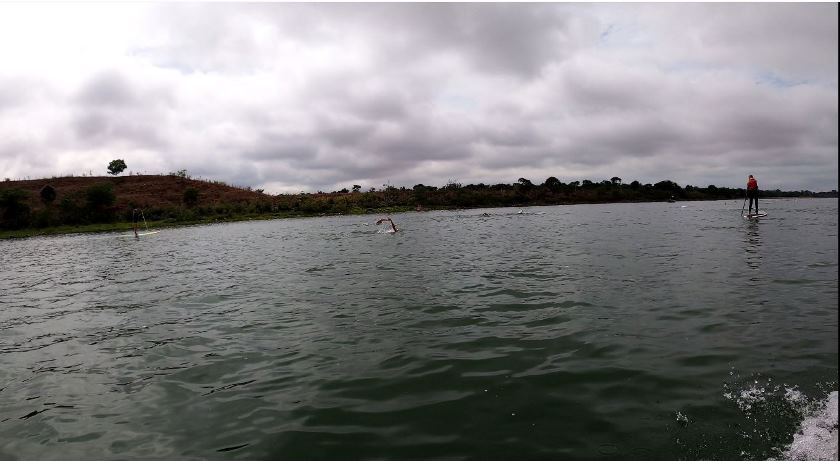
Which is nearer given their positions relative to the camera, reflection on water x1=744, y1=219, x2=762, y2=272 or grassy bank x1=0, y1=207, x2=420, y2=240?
reflection on water x1=744, y1=219, x2=762, y2=272

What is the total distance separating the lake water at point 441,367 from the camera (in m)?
6.75

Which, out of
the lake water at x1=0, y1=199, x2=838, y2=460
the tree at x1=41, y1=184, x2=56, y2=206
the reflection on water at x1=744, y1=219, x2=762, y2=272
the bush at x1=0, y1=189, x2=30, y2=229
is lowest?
the lake water at x1=0, y1=199, x2=838, y2=460

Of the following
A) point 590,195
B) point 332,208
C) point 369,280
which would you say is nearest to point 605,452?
point 369,280

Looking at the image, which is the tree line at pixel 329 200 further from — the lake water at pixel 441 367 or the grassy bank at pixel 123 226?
the lake water at pixel 441 367

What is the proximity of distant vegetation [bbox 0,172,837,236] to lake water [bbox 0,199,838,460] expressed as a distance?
3506 inches

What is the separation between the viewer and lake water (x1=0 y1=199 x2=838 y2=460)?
6754 mm

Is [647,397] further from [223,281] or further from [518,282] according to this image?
[223,281]

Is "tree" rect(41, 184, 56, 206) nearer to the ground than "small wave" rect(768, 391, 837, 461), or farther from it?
farther from it

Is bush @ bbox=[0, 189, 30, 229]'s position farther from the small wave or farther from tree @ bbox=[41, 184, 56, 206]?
the small wave

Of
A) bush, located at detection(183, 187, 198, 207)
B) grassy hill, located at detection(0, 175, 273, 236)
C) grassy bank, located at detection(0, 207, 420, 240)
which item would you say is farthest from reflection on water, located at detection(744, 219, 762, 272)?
bush, located at detection(183, 187, 198, 207)

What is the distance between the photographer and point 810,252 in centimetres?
2259

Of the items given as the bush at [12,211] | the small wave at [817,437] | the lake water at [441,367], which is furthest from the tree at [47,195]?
the small wave at [817,437]

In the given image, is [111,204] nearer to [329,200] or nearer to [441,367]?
[329,200]

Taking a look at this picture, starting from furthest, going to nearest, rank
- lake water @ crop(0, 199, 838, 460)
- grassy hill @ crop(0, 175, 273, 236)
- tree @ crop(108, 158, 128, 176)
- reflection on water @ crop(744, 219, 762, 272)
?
tree @ crop(108, 158, 128, 176)
grassy hill @ crop(0, 175, 273, 236)
reflection on water @ crop(744, 219, 762, 272)
lake water @ crop(0, 199, 838, 460)
